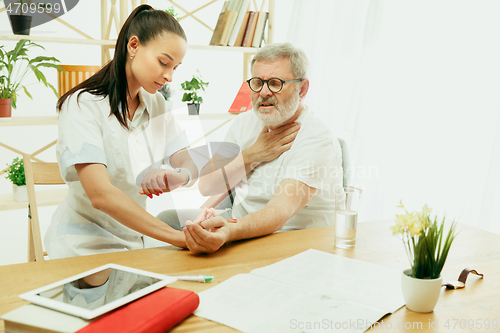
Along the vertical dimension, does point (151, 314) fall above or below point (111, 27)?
below

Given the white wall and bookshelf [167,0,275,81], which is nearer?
the white wall

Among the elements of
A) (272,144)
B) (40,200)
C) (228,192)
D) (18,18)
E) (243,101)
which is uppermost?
(18,18)

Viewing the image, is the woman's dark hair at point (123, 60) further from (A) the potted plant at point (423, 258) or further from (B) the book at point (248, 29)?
(B) the book at point (248, 29)

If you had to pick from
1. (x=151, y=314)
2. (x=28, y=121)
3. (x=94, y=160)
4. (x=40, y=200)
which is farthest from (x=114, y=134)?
(x=40, y=200)

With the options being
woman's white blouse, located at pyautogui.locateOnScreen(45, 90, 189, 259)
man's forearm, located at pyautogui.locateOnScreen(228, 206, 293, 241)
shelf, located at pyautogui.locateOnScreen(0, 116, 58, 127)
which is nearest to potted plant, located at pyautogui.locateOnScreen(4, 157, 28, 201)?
shelf, located at pyautogui.locateOnScreen(0, 116, 58, 127)

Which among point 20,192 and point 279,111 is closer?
point 279,111

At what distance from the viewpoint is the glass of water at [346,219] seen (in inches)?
42.6

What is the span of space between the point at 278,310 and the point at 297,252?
32cm

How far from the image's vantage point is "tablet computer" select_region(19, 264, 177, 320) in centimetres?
65

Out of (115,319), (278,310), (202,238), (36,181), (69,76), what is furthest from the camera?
(69,76)

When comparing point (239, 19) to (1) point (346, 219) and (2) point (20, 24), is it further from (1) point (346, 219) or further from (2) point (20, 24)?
(1) point (346, 219)

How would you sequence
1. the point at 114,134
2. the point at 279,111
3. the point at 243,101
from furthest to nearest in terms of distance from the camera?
the point at 243,101, the point at 279,111, the point at 114,134

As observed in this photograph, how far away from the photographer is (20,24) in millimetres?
2271

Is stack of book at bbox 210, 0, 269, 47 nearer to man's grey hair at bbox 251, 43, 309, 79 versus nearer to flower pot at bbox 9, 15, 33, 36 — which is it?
flower pot at bbox 9, 15, 33, 36
